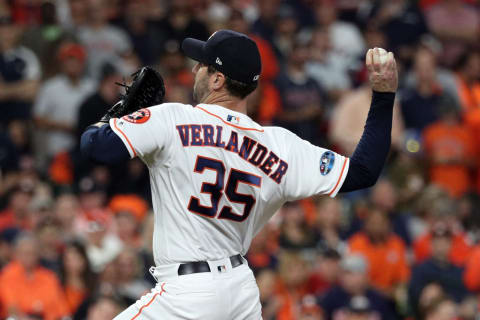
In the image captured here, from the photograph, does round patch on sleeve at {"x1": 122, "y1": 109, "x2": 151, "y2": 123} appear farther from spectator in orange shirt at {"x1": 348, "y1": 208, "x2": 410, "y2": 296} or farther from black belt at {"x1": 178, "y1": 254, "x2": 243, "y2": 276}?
spectator in orange shirt at {"x1": 348, "y1": 208, "x2": 410, "y2": 296}

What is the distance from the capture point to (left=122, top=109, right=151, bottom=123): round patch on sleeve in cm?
406

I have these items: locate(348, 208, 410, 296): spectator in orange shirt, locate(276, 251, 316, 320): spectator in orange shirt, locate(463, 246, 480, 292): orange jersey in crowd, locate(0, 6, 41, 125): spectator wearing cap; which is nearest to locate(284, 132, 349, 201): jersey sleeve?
locate(276, 251, 316, 320): spectator in orange shirt

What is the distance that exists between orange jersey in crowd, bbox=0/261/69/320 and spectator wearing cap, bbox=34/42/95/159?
2.14m

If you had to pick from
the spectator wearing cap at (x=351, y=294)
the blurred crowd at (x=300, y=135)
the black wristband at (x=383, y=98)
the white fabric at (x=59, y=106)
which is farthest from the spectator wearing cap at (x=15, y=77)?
the black wristband at (x=383, y=98)

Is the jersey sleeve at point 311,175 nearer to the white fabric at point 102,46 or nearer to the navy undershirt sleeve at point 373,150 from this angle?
the navy undershirt sleeve at point 373,150

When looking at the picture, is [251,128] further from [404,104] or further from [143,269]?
[404,104]

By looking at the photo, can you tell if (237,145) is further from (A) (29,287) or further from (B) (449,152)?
(B) (449,152)

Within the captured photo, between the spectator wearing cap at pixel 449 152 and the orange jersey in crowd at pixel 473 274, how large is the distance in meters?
2.18

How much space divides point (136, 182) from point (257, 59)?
611 centimetres

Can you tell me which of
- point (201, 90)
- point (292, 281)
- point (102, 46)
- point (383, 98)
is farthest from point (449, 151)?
point (201, 90)

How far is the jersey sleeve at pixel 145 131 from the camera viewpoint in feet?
13.2

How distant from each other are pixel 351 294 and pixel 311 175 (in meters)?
4.32

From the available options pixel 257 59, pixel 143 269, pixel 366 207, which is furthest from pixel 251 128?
pixel 366 207

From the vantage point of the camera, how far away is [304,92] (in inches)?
448
